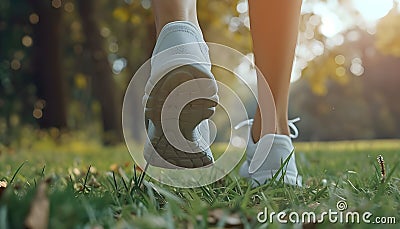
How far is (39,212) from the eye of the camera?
65 cm

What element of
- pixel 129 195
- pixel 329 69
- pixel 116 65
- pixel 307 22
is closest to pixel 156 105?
pixel 129 195

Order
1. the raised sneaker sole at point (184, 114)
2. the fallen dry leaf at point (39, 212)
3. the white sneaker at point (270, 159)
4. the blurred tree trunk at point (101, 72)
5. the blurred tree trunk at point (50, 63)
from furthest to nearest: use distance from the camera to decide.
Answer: the blurred tree trunk at point (101, 72) → the blurred tree trunk at point (50, 63) → the white sneaker at point (270, 159) → the raised sneaker sole at point (184, 114) → the fallen dry leaf at point (39, 212)

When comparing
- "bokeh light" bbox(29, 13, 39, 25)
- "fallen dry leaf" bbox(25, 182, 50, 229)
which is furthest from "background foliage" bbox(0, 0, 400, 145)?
"fallen dry leaf" bbox(25, 182, 50, 229)

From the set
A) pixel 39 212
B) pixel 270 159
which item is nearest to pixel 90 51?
pixel 270 159

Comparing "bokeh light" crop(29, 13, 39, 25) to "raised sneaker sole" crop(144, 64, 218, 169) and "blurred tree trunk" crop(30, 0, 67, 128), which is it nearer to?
"blurred tree trunk" crop(30, 0, 67, 128)

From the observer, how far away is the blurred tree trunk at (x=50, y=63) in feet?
27.7

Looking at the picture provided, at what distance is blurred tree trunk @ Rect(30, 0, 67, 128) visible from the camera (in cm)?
843

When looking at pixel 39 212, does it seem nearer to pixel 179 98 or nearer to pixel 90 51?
pixel 179 98

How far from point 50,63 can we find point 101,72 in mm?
780

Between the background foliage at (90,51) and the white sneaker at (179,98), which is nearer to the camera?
the white sneaker at (179,98)

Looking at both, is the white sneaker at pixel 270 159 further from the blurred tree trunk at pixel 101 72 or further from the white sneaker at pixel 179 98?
the blurred tree trunk at pixel 101 72

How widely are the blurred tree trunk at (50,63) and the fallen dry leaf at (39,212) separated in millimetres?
8018

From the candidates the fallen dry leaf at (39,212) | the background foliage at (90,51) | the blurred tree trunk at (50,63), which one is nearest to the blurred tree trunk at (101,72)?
the background foliage at (90,51)

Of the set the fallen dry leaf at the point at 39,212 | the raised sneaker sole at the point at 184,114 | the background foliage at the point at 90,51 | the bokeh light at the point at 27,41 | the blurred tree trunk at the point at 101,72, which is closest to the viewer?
the fallen dry leaf at the point at 39,212
